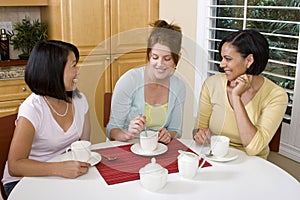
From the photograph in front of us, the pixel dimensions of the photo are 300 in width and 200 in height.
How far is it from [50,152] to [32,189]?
388 millimetres

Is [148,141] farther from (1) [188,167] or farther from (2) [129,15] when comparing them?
(2) [129,15]

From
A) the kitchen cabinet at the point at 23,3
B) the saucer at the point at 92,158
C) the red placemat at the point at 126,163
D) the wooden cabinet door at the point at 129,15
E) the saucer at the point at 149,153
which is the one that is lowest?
the red placemat at the point at 126,163

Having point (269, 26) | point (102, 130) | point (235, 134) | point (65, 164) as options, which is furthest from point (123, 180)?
point (269, 26)

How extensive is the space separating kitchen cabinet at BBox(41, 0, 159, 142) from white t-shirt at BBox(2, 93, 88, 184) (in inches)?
43.1

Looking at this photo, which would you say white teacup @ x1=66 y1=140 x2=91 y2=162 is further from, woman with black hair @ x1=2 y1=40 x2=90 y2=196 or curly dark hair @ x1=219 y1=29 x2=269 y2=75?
curly dark hair @ x1=219 y1=29 x2=269 y2=75

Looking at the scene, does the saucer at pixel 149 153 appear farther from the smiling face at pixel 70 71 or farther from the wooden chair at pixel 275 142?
the wooden chair at pixel 275 142

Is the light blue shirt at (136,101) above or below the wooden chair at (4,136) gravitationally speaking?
above

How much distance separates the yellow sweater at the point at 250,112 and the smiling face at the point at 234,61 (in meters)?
0.09

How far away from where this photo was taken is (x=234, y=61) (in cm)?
169

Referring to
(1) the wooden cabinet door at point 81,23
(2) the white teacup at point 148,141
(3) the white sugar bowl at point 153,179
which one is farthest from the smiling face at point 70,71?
(1) the wooden cabinet door at point 81,23

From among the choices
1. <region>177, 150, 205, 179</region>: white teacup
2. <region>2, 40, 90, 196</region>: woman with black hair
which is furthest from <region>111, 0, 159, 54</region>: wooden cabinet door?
<region>177, 150, 205, 179</region>: white teacup

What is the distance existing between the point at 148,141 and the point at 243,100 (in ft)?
1.77

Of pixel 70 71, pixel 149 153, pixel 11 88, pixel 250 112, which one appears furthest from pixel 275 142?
pixel 11 88

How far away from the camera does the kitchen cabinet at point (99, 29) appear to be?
2.79m
